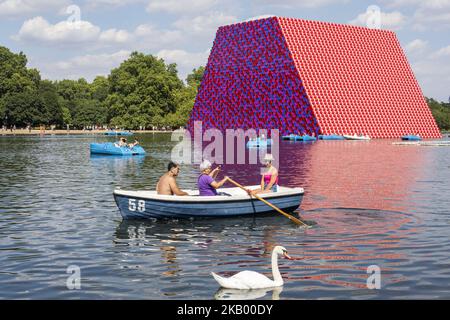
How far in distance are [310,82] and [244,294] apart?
93.2m

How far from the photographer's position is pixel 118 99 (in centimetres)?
16725

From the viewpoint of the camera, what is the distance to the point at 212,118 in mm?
117250

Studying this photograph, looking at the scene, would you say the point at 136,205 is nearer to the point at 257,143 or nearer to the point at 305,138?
the point at 257,143

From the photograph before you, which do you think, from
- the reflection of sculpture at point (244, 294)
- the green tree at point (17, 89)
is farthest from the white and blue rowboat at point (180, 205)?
the green tree at point (17, 89)

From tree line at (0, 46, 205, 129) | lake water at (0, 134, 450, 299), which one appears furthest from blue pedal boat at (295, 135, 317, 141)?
tree line at (0, 46, 205, 129)

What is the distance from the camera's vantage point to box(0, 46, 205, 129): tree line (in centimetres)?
15238

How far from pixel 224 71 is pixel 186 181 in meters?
82.3

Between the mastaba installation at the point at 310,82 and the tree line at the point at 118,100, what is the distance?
149ft

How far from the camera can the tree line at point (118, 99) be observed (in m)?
152

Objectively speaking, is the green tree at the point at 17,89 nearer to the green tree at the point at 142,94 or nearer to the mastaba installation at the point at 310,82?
the green tree at the point at 142,94

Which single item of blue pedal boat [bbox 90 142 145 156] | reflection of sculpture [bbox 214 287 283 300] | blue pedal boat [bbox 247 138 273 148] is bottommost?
reflection of sculpture [bbox 214 287 283 300]

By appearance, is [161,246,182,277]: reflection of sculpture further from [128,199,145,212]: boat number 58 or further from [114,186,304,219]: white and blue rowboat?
[128,199,145,212]: boat number 58

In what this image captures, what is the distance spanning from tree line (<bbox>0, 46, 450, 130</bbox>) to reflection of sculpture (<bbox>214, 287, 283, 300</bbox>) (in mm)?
145285

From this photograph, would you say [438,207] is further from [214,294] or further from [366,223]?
[214,294]
